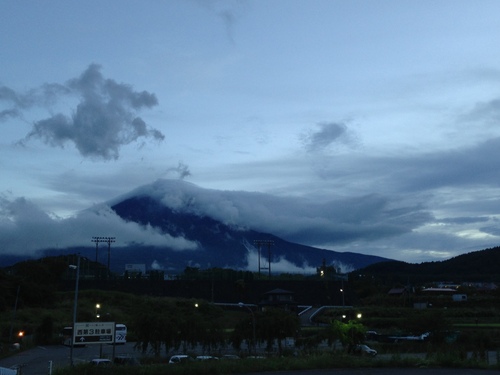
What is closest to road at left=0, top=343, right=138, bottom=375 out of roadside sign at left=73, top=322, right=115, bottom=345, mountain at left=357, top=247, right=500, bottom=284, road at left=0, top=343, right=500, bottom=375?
road at left=0, top=343, right=500, bottom=375

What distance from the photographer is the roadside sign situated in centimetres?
2284

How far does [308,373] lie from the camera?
20.8 metres

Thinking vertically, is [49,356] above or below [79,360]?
below

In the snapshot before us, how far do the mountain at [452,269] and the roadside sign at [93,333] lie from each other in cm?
11349

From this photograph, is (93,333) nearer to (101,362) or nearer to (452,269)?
(101,362)

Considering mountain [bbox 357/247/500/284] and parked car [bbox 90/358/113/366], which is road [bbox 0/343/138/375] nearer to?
parked car [bbox 90/358/113/366]

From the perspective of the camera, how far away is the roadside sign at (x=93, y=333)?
2284 centimetres

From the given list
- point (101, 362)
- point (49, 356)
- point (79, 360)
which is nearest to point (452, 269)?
point (49, 356)

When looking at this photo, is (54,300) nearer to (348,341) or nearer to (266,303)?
(266,303)

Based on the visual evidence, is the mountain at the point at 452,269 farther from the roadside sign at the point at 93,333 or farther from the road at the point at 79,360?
A: the roadside sign at the point at 93,333

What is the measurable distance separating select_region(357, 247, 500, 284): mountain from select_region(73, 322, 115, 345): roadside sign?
113488 millimetres

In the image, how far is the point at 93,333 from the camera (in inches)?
917

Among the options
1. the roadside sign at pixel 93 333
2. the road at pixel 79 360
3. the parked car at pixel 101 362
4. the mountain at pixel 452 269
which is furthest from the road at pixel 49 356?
the mountain at pixel 452 269

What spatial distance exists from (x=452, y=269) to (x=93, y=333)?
14867cm
